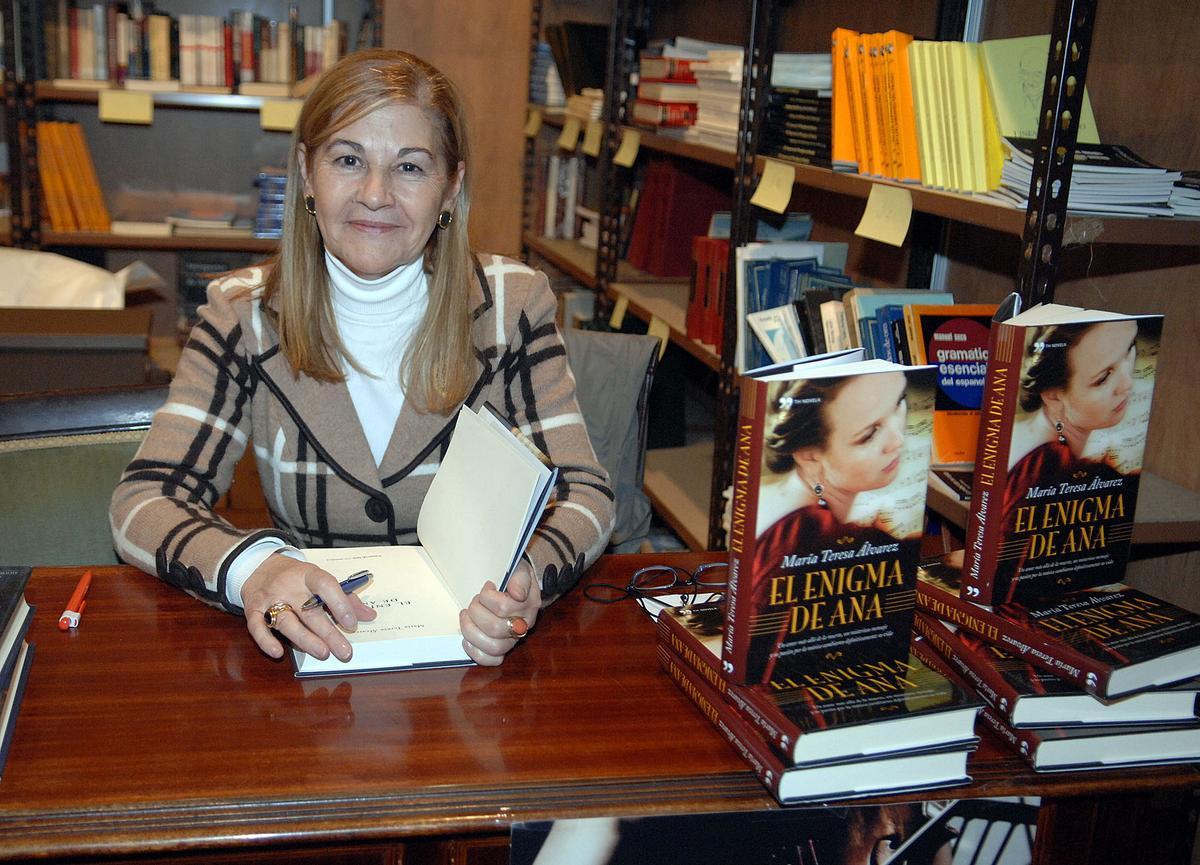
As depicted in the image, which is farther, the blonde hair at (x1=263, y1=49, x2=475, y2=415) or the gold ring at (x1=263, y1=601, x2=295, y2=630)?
the blonde hair at (x1=263, y1=49, x2=475, y2=415)

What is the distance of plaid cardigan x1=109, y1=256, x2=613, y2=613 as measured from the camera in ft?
4.65

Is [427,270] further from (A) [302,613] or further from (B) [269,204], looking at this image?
(B) [269,204]

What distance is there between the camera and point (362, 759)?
93cm

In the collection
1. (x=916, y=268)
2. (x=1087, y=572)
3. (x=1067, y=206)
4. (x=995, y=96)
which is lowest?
(x=1087, y=572)

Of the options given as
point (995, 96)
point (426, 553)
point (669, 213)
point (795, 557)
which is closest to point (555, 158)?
point (669, 213)

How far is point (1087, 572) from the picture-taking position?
1123mm

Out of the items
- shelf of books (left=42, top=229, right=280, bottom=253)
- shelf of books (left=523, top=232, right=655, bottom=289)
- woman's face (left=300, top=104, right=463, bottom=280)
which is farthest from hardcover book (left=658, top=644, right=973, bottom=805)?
shelf of books (left=42, top=229, right=280, bottom=253)

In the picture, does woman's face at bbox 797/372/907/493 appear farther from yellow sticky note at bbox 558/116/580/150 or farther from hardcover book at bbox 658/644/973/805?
yellow sticky note at bbox 558/116/580/150

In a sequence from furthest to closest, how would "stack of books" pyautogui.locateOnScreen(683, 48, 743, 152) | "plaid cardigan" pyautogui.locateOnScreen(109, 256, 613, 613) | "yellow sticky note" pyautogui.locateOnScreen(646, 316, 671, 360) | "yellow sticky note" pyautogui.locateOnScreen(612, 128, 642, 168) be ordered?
"yellow sticky note" pyautogui.locateOnScreen(612, 128, 642, 168) → "yellow sticky note" pyautogui.locateOnScreen(646, 316, 671, 360) → "stack of books" pyautogui.locateOnScreen(683, 48, 743, 152) → "plaid cardigan" pyautogui.locateOnScreen(109, 256, 613, 613)

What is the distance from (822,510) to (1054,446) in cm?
28

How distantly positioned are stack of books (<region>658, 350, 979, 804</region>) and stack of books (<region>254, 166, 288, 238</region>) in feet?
10.3

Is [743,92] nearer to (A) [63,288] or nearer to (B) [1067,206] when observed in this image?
(B) [1067,206]

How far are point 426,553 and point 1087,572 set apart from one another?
722 mm

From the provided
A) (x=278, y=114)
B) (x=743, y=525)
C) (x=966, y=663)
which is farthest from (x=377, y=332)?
(x=278, y=114)
